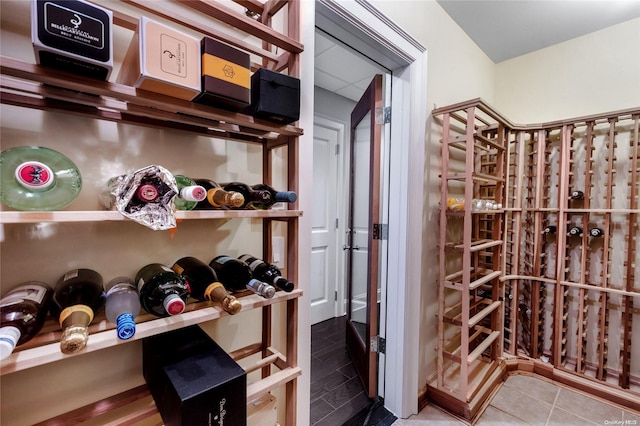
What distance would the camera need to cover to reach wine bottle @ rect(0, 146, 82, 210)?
50 centimetres

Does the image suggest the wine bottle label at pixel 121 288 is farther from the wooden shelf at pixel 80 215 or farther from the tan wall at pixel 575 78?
the tan wall at pixel 575 78

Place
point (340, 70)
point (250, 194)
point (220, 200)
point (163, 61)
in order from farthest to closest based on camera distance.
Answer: point (340, 70)
point (250, 194)
point (220, 200)
point (163, 61)

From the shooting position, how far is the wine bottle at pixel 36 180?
0.50 m

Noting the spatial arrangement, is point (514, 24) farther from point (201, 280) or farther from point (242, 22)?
point (201, 280)

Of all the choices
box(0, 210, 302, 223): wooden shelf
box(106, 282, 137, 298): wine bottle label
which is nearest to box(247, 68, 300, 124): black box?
box(0, 210, 302, 223): wooden shelf

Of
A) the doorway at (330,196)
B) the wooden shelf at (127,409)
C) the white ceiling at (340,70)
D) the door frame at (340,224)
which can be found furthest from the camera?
the door frame at (340,224)

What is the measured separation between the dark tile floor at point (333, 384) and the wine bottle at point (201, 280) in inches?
54.8

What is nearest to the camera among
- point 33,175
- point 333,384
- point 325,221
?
point 33,175

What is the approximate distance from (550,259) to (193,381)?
8.95ft

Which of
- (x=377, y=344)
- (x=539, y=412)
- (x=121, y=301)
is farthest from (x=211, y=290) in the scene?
(x=539, y=412)

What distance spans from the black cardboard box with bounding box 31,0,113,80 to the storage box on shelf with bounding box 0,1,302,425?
0.03 metres

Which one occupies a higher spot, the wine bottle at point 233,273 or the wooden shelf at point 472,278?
the wine bottle at point 233,273

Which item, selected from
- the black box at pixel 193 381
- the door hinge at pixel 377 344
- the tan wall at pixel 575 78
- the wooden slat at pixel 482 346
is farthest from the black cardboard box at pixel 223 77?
the tan wall at pixel 575 78

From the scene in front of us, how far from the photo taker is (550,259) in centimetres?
227
